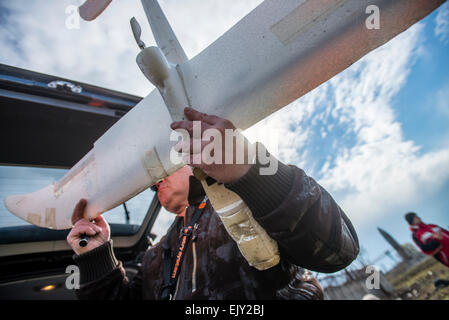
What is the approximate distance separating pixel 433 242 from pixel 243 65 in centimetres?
693

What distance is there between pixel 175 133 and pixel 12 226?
1.92 m

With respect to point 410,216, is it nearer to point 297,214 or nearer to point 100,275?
point 297,214

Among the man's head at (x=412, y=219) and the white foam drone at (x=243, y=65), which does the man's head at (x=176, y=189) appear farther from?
the man's head at (x=412, y=219)

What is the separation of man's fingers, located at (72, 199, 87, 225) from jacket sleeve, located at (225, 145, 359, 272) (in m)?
0.87

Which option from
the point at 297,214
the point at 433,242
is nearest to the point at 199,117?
the point at 297,214

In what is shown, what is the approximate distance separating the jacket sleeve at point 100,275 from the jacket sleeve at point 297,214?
1301mm

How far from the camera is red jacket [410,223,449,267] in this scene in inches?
180

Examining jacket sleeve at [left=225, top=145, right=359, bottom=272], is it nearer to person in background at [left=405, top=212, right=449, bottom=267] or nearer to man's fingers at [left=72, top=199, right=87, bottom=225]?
man's fingers at [left=72, top=199, right=87, bottom=225]

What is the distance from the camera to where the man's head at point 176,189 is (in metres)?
1.58

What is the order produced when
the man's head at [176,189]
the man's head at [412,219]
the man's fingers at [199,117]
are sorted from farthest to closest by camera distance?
the man's head at [412,219] → the man's head at [176,189] → the man's fingers at [199,117]

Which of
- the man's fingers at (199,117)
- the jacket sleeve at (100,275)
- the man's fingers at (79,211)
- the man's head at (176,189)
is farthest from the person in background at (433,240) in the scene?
the man's fingers at (79,211)

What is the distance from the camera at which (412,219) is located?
18.1 feet

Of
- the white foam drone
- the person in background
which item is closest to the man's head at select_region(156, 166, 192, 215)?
the white foam drone

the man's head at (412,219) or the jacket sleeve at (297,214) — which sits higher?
the jacket sleeve at (297,214)
